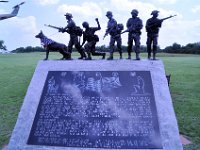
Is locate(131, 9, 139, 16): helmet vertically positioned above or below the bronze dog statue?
above

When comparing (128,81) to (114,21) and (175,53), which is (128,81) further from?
(175,53)

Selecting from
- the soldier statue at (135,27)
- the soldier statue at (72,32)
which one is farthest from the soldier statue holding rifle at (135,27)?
→ the soldier statue at (72,32)

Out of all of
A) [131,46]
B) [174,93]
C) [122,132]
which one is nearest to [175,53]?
[174,93]

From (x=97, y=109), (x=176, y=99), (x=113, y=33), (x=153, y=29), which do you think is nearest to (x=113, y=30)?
(x=113, y=33)

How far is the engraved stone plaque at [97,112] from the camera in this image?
8.98 metres

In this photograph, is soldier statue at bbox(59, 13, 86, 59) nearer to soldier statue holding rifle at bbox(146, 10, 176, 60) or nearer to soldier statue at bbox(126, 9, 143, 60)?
soldier statue at bbox(126, 9, 143, 60)

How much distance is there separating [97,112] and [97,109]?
89mm

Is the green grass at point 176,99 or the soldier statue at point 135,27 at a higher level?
the soldier statue at point 135,27

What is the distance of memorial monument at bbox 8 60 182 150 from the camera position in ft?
29.5

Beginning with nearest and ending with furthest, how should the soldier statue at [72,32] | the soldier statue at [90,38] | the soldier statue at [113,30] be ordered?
the soldier statue at [113,30] → the soldier statue at [90,38] → the soldier statue at [72,32]

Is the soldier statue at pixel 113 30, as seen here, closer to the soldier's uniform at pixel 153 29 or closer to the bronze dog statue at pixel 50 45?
the soldier's uniform at pixel 153 29

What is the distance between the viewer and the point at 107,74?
10414 mm

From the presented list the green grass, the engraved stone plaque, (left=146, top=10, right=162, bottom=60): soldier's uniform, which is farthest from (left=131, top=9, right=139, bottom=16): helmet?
the green grass

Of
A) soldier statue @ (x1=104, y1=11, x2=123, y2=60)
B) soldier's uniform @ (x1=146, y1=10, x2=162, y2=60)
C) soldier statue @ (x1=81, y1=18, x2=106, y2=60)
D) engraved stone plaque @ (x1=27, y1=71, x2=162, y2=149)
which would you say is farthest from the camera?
soldier statue @ (x1=81, y1=18, x2=106, y2=60)
